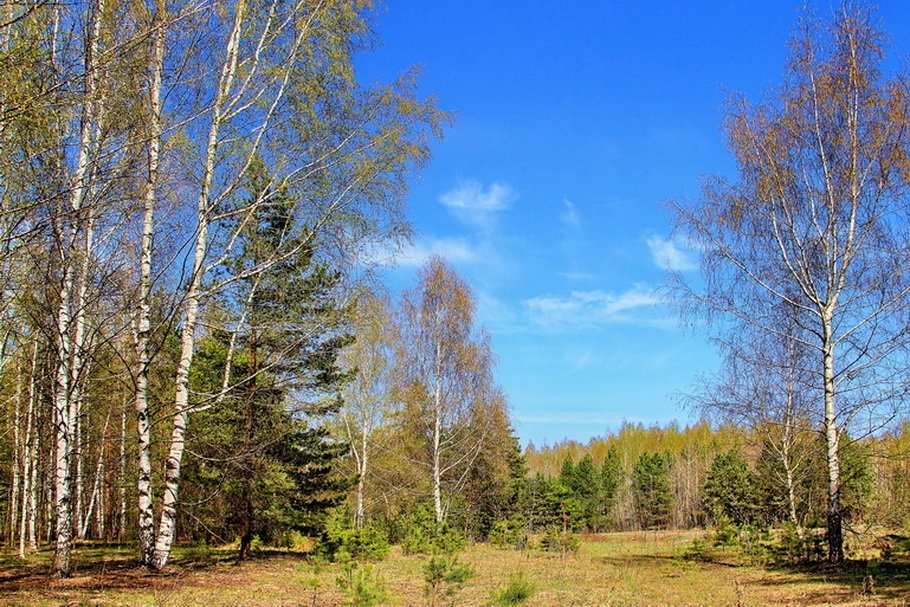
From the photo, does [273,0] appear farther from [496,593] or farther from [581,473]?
[581,473]

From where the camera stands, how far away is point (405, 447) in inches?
915

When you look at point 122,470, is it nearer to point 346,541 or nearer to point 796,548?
point 346,541

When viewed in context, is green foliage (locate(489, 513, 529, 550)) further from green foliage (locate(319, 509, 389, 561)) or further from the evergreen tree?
A: the evergreen tree

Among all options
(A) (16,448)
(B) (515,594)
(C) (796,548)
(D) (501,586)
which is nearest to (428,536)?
(D) (501,586)

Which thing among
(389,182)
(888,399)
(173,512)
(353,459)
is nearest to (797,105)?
(888,399)

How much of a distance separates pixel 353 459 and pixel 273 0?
2093cm

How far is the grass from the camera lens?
603 cm

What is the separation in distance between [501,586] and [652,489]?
4837 centimetres

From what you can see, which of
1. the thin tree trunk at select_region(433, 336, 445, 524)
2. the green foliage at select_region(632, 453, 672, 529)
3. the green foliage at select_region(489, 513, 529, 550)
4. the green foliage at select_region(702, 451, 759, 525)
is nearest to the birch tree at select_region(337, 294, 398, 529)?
the thin tree trunk at select_region(433, 336, 445, 524)

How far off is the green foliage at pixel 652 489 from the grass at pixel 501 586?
4174cm

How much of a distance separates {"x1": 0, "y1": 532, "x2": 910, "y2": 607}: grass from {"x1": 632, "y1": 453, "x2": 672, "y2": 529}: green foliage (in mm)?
41737

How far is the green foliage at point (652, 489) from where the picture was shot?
50594 millimetres

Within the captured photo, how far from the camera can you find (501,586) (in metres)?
8.03

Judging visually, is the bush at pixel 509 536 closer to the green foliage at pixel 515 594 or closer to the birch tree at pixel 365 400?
the birch tree at pixel 365 400
